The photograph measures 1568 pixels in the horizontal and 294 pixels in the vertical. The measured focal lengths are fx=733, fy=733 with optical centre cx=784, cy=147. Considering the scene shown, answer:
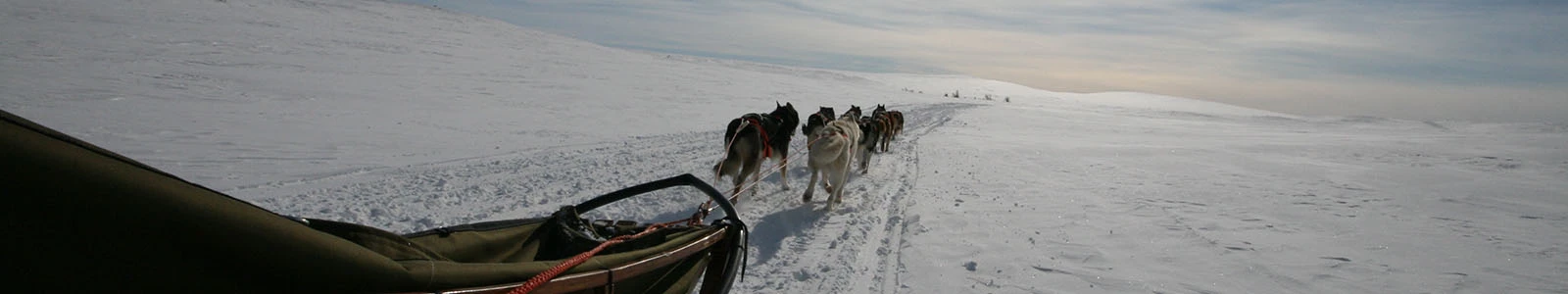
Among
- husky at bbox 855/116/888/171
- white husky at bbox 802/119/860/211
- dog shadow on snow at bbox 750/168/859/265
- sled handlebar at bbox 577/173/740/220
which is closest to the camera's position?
sled handlebar at bbox 577/173/740/220

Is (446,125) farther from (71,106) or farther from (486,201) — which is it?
(486,201)

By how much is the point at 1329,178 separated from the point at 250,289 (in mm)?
11273

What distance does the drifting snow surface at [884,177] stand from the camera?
16.6ft

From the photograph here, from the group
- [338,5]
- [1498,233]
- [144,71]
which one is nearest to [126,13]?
[144,71]

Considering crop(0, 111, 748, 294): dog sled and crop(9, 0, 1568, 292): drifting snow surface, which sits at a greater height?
crop(0, 111, 748, 294): dog sled

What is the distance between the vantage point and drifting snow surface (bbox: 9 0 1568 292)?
5.05m

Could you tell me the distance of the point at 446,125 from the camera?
38.8 ft

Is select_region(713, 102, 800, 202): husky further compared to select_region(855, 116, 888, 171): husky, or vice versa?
select_region(855, 116, 888, 171): husky

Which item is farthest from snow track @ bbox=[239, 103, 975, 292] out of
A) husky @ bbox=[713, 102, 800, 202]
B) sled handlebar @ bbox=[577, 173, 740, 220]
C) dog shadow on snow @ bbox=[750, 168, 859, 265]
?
sled handlebar @ bbox=[577, 173, 740, 220]

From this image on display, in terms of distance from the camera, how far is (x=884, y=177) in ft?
29.7

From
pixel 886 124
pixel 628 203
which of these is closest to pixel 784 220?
pixel 628 203

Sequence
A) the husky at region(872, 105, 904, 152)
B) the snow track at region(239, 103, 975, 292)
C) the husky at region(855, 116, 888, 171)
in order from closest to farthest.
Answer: the snow track at region(239, 103, 975, 292), the husky at region(855, 116, 888, 171), the husky at region(872, 105, 904, 152)

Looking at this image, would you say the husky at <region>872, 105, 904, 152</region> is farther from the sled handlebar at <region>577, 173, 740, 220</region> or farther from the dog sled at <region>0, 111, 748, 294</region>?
the dog sled at <region>0, 111, 748, 294</region>

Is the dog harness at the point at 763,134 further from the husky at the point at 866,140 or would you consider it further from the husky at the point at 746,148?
the husky at the point at 866,140
